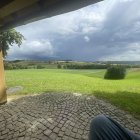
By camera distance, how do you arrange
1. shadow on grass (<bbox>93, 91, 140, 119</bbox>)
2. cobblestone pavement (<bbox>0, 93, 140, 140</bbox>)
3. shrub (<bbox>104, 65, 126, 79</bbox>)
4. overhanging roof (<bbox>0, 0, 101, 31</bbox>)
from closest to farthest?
overhanging roof (<bbox>0, 0, 101, 31</bbox>) < cobblestone pavement (<bbox>0, 93, 140, 140</bbox>) < shadow on grass (<bbox>93, 91, 140, 119</bbox>) < shrub (<bbox>104, 65, 126, 79</bbox>)

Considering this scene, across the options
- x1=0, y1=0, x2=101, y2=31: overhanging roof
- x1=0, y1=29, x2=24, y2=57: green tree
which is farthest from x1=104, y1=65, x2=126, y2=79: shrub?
x1=0, y1=0, x2=101, y2=31: overhanging roof

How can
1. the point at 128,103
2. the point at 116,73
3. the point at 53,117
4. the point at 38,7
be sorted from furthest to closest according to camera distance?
the point at 116,73, the point at 128,103, the point at 53,117, the point at 38,7

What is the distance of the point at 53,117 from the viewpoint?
688 cm

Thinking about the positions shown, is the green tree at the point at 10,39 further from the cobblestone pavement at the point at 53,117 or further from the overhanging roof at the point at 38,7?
the overhanging roof at the point at 38,7

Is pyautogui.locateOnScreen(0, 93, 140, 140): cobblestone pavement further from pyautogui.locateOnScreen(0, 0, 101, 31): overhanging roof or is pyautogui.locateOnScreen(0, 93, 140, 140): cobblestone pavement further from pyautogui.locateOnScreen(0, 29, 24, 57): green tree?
pyautogui.locateOnScreen(0, 29, 24, 57): green tree

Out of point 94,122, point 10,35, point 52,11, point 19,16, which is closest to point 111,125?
point 94,122

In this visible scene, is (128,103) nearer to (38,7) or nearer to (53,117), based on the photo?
(53,117)

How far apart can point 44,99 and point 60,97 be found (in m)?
0.71

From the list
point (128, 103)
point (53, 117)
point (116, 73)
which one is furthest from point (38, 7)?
point (116, 73)

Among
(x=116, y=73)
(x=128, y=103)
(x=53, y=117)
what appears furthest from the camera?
(x=116, y=73)

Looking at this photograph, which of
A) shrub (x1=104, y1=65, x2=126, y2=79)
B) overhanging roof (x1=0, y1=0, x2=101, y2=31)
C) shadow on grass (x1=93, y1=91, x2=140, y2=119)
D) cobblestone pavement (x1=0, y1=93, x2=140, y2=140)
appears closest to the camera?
overhanging roof (x1=0, y1=0, x2=101, y2=31)

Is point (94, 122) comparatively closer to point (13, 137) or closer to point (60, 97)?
point (13, 137)

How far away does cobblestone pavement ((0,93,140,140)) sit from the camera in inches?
234

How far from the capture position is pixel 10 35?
2409 cm
